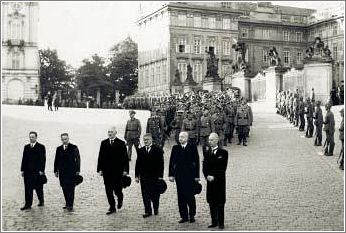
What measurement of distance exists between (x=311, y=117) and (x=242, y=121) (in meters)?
2.80

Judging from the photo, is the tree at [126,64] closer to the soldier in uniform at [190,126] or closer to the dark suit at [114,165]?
the soldier in uniform at [190,126]

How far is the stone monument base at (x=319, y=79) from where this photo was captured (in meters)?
29.2

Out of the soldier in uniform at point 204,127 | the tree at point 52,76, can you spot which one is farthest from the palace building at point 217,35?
the soldier in uniform at point 204,127

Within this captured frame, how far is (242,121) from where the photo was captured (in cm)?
2031

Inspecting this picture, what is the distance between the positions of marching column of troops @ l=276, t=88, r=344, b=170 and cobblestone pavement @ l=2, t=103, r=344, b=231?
540mm

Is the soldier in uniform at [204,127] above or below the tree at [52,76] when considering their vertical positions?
below

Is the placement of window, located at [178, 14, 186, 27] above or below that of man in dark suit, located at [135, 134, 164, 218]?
above

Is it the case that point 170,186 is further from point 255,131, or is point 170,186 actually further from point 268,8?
point 268,8

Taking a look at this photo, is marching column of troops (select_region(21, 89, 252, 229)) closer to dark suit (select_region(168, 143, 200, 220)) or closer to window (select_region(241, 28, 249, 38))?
dark suit (select_region(168, 143, 200, 220))

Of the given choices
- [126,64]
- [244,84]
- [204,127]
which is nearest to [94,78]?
[126,64]

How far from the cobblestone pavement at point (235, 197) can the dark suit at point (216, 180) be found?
0.33 m

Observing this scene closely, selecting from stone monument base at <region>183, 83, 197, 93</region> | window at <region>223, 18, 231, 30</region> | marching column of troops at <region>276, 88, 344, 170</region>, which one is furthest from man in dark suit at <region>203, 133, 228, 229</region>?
window at <region>223, 18, 231, 30</region>

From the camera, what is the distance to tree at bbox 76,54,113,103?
47344 mm

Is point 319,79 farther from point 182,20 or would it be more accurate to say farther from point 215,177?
point 182,20
